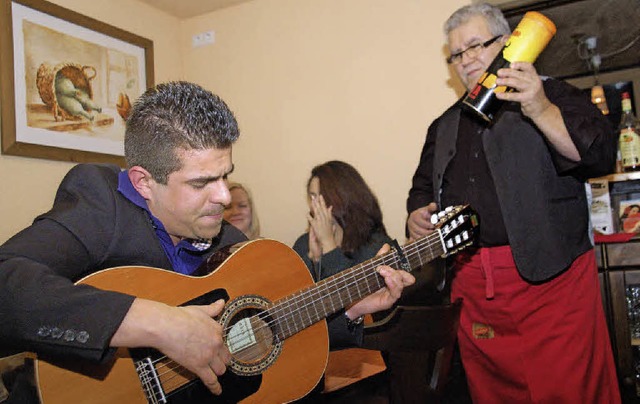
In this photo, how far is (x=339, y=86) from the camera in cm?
307

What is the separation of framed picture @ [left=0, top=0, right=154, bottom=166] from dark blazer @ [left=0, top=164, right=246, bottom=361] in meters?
1.46

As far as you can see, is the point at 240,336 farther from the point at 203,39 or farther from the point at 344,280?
the point at 203,39

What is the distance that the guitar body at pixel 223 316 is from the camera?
3.38 ft

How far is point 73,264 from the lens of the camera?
1096 millimetres

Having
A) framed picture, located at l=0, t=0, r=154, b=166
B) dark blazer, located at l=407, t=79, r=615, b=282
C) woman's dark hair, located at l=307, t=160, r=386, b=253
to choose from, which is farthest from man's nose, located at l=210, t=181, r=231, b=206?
framed picture, located at l=0, t=0, r=154, b=166

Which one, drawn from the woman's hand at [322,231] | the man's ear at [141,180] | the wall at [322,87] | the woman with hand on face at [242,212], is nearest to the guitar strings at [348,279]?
the man's ear at [141,180]

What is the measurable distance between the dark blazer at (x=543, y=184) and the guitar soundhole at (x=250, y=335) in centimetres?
81

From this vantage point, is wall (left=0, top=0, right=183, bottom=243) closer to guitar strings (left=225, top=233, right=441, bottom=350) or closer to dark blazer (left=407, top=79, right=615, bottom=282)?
guitar strings (left=225, top=233, right=441, bottom=350)

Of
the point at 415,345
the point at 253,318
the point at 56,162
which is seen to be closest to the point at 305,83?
the point at 56,162

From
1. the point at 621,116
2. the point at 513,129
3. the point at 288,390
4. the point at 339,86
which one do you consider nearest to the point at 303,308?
the point at 288,390

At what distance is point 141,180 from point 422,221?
0.93 meters

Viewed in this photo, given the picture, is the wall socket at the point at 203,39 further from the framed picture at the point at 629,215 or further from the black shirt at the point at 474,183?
the framed picture at the point at 629,215

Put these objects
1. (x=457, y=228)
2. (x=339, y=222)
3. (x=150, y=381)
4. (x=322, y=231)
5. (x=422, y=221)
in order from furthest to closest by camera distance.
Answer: (x=339, y=222), (x=322, y=231), (x=422, y=221), (x=457, y=228), (x=150, y=381)

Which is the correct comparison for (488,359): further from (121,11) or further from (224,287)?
(121,11)
